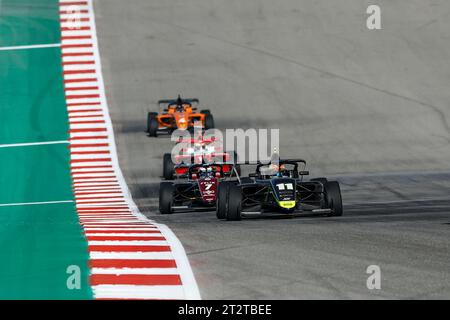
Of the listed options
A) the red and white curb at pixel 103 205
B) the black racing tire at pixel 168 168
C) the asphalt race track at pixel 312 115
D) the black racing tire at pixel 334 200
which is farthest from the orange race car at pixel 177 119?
the black racing tire at pixel 334 200

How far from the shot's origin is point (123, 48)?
39.6 meters

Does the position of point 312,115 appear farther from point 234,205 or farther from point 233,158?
point 234,205

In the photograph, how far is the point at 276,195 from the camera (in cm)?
1878

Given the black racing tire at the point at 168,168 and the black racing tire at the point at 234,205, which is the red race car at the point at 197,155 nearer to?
the black racing tire at the point at 168,168

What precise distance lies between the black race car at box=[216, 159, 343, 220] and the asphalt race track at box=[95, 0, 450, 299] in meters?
0.38

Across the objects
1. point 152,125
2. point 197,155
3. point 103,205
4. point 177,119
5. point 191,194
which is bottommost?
point 103,205

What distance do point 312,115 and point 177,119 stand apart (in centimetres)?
442

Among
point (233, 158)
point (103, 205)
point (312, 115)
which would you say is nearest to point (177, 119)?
point (312, 115)

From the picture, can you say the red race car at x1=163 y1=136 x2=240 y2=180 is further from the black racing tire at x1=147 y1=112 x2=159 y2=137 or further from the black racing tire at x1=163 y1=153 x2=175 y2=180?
the black racing tire at x1=147 y1=112 x2=159 y2=137

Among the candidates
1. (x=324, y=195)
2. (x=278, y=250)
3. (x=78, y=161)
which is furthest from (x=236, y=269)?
(x=78, y=161)

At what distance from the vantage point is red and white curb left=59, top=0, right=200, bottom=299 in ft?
36.8

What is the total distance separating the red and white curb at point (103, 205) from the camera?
11203mm

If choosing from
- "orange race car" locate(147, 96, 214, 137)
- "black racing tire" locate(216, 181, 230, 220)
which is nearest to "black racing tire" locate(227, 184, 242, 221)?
"black racing tire" locate(216, 181, 230, 220)
